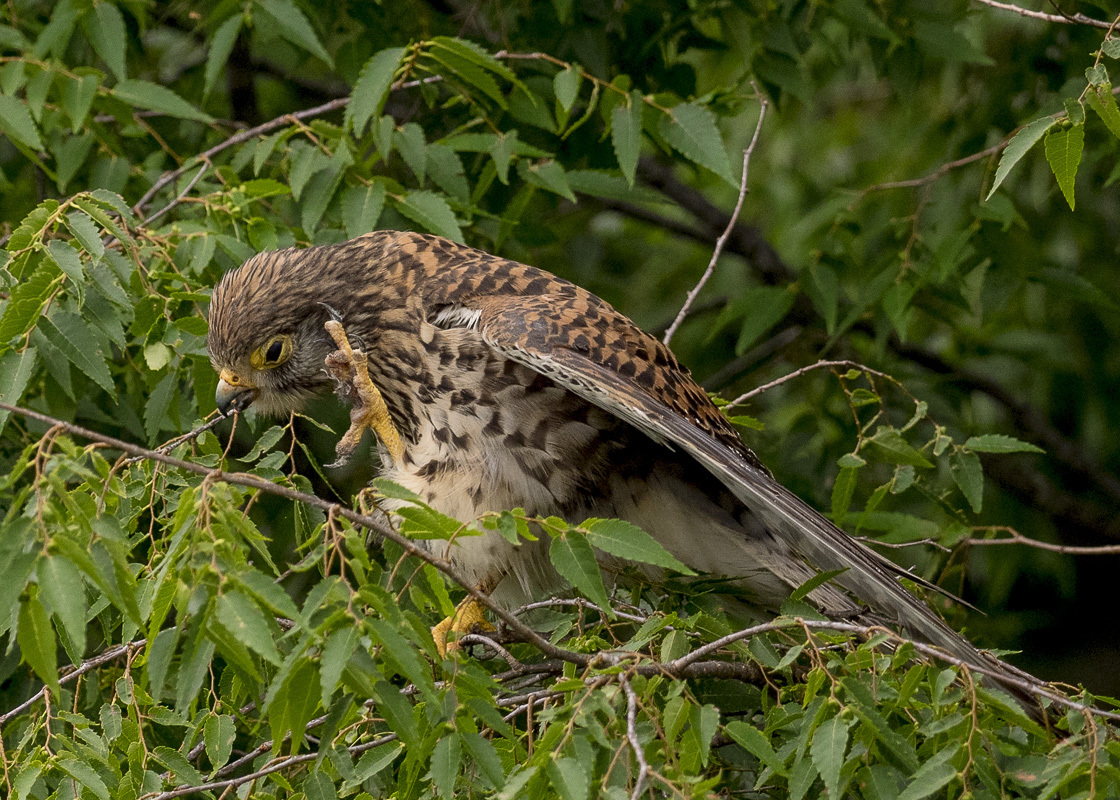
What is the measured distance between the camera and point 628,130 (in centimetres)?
334

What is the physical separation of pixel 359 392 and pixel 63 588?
1.55 metres

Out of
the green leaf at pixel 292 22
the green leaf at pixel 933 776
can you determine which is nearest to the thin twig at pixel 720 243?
the green leaf at pixel 292 22

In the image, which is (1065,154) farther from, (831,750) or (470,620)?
(470,620)

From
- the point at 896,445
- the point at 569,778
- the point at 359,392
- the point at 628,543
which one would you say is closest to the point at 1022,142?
the point at 896,445

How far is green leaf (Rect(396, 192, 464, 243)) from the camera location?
3.23 m

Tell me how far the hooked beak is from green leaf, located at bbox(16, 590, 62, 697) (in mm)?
1507

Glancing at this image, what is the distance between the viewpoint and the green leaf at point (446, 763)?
1.81m

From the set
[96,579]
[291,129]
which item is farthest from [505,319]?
[96,579]

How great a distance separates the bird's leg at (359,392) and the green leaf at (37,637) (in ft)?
4.64

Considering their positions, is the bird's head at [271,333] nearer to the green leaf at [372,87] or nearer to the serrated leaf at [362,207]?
the serrated leaf at [362,207]

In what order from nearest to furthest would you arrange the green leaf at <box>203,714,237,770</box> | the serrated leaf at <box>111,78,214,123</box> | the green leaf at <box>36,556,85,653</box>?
the green leaf at <box>36,556,85,653</box> < the green leaf at <box>203,714,237,770</box> < the serrated leaf at <box>111,78,214,123</box>

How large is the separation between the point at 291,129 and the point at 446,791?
207 cm

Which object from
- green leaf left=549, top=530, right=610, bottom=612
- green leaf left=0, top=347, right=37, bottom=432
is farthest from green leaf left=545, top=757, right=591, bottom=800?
green leaf left=0, top=347, right=37, bottom=432

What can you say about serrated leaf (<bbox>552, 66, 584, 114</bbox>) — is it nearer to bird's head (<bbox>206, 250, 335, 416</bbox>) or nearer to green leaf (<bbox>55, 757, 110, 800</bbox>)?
bird's head (<bbox>206, 250, 335, 416</bbox>)
